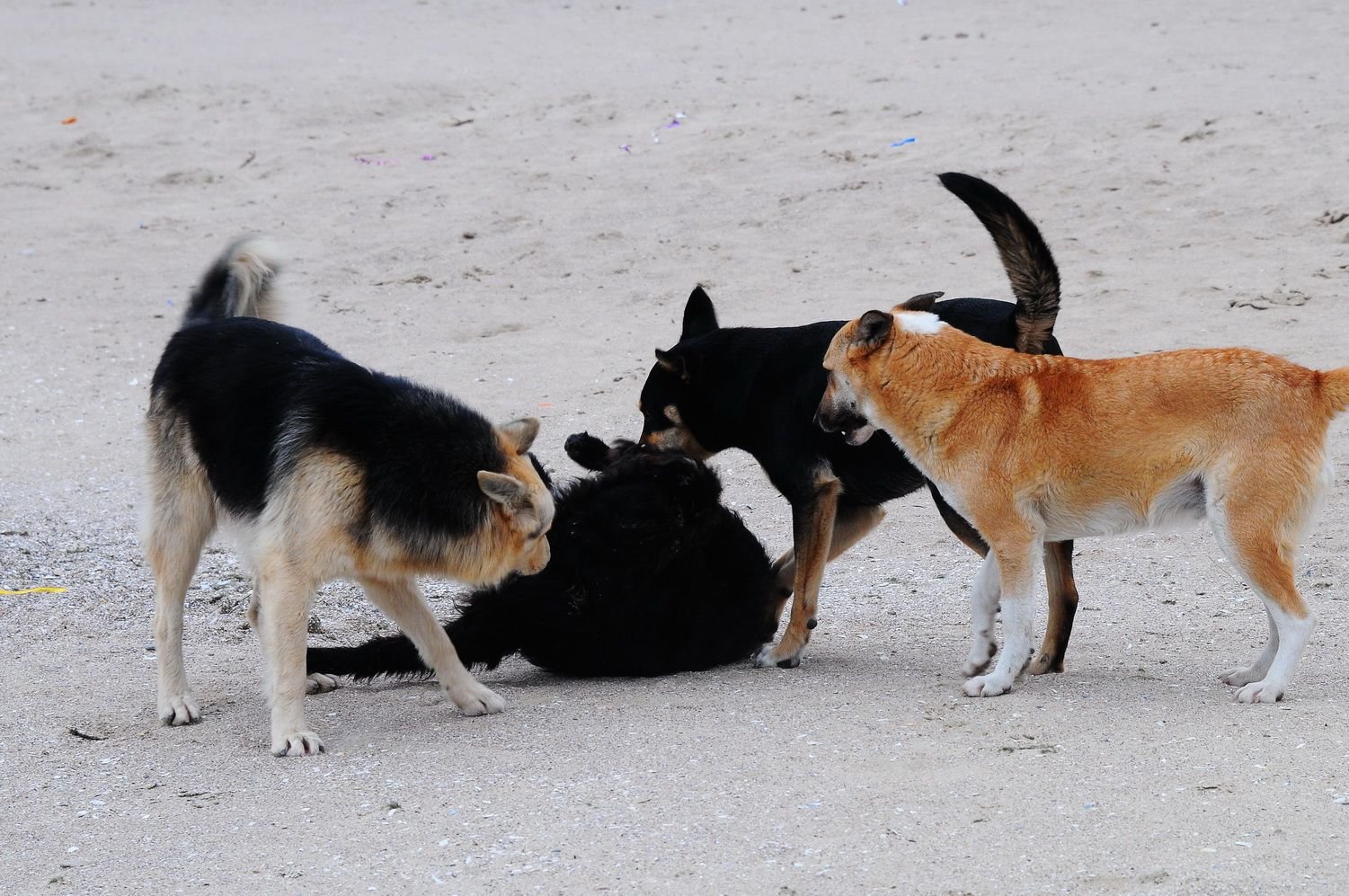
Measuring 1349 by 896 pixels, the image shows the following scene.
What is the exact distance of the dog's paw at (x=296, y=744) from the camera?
16.1 feet

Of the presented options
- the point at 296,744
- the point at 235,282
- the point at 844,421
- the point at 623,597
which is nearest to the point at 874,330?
the point at 844,421

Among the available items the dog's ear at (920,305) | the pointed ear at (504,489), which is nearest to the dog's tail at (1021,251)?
the dog's ear at (920,305)

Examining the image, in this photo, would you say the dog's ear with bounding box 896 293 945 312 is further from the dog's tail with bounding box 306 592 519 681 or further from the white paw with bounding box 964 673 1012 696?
the dog's tail with bounding box 306 592 519 681

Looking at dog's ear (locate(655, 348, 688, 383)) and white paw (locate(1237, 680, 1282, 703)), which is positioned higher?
dog's ear (locate(655, 348, 688, 383))

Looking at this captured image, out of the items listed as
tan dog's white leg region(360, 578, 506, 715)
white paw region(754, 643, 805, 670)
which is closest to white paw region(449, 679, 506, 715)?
tan dog's white leg region(360, 578, 506, 715)

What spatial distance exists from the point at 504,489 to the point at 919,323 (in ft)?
5.54

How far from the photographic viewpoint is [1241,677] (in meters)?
5.24

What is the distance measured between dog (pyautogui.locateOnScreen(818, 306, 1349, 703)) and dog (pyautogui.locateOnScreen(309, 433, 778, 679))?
2.54ft

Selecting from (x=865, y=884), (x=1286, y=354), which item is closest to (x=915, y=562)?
(x=1286, y=354)

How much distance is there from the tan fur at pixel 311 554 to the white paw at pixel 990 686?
1.58 metres

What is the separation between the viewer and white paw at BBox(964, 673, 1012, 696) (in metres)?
5.16

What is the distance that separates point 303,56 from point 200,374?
44.9 ft

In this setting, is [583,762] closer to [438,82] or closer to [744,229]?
[744,229]

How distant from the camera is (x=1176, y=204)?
454 inches
